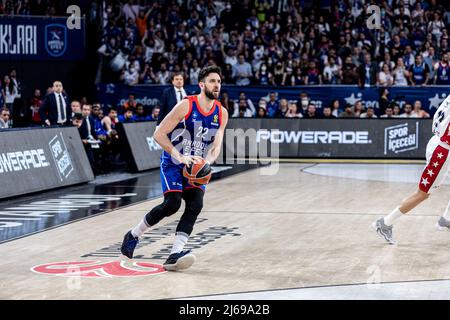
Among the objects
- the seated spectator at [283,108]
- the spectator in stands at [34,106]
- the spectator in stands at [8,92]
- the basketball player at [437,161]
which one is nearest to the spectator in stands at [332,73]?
the seated spectator at [283,108]

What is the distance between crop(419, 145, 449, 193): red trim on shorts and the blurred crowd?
15.5 m

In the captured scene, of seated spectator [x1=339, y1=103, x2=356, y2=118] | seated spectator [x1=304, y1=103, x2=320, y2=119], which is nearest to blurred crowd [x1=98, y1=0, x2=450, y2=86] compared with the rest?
seated spectator [x1=339, y1=103, x2=356, y2=118]

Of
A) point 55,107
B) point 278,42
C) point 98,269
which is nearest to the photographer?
point 98,269

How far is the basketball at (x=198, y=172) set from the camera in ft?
28.6

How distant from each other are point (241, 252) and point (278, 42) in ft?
62.0

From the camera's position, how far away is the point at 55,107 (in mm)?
19078

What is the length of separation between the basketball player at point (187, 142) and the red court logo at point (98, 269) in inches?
9.8

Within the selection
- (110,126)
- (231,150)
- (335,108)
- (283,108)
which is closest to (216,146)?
(110,126)

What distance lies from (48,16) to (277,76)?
24.0 ft

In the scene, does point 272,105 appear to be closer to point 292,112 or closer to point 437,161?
point 292,112

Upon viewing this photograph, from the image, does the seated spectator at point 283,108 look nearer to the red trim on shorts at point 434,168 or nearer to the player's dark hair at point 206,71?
the red trim on shorts at point 434,168

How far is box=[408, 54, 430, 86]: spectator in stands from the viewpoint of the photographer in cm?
2565

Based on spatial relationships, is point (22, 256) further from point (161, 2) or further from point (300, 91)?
point (161, 2)

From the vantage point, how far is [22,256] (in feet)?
31.7
